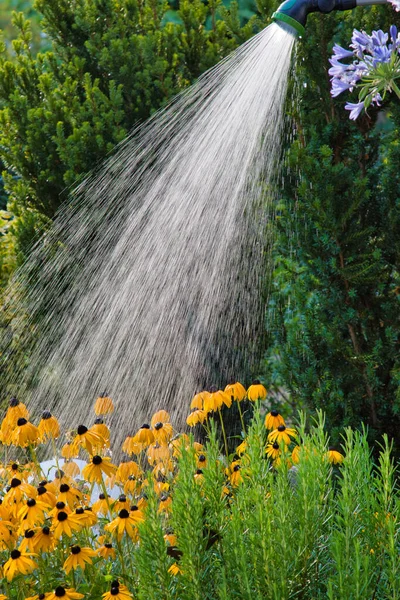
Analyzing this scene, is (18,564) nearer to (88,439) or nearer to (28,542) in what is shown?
(28,542)

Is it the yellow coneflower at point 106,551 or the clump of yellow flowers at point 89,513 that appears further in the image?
the yellow coneflower at point 106,551

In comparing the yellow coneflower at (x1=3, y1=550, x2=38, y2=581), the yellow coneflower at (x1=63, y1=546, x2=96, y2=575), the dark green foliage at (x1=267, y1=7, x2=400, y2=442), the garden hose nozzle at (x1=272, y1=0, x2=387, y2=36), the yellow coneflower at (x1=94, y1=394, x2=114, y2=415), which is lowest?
the dark green foliage at (x1=267, y1=7, x2=400, y2=442)

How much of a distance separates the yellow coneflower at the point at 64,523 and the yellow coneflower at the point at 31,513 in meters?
0.04

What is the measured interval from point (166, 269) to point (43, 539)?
1912 mm

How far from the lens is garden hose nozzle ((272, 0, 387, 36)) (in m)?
2.34

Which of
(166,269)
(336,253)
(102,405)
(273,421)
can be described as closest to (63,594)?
(102,405)

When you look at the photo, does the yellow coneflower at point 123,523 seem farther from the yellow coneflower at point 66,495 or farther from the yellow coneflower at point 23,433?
the yellow coneflower at point 23,433

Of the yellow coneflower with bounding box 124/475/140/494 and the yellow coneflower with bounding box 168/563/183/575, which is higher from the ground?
the yellow coneflower with bounding box 168/563/183/575

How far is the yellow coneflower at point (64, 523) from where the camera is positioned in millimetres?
1693

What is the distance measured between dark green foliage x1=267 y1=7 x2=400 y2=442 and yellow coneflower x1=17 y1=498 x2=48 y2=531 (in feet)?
4.82

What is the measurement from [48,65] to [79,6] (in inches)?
13.3

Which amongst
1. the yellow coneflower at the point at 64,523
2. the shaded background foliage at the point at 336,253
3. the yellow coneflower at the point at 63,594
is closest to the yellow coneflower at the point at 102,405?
the yellow coneflower at the point at 64,523

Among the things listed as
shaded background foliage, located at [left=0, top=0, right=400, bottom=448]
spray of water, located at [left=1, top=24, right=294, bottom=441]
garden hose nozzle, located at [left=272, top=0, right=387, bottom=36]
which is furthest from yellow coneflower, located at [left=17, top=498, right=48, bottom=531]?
spray of water, located at [left=1, top=24, right=294, bottom=441]

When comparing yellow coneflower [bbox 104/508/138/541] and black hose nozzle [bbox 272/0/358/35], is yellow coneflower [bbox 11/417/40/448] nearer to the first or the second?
yellow coneflower [bbox 104/508/138/541]
